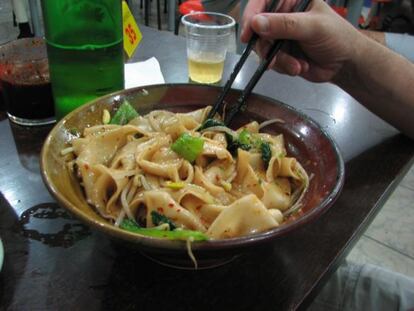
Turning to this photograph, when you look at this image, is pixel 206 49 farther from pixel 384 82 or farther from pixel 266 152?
pixel 266 152

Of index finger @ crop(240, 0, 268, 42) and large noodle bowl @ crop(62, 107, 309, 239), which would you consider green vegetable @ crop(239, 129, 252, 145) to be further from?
index finger @ crop(240, 0, 268, 42)

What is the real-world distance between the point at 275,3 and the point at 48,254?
889 millimetres

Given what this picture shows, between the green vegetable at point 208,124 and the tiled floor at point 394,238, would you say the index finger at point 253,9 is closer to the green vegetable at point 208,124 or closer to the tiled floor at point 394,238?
the green vegetable at point 208,124

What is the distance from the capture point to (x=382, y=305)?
3.76 feet

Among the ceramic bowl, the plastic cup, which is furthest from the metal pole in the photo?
the ceramic bowl

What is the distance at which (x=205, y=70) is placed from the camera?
152cm

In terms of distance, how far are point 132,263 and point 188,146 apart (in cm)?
25

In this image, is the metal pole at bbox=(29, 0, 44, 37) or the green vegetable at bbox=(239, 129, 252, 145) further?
the metal pole at bbox=(29, 0, 44, 37)

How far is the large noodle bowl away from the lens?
0.72 m

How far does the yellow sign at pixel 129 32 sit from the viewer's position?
152 cm

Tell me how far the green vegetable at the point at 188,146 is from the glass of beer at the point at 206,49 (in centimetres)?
69

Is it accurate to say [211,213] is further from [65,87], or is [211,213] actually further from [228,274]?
[65,87]

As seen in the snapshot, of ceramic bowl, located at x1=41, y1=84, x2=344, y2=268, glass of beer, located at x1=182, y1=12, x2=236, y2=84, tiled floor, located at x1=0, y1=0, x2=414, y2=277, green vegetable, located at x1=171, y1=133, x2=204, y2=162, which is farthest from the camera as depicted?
tiled floor, located at x1=0, y1=0, x2=414, y2=277

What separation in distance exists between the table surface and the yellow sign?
2.00ft
